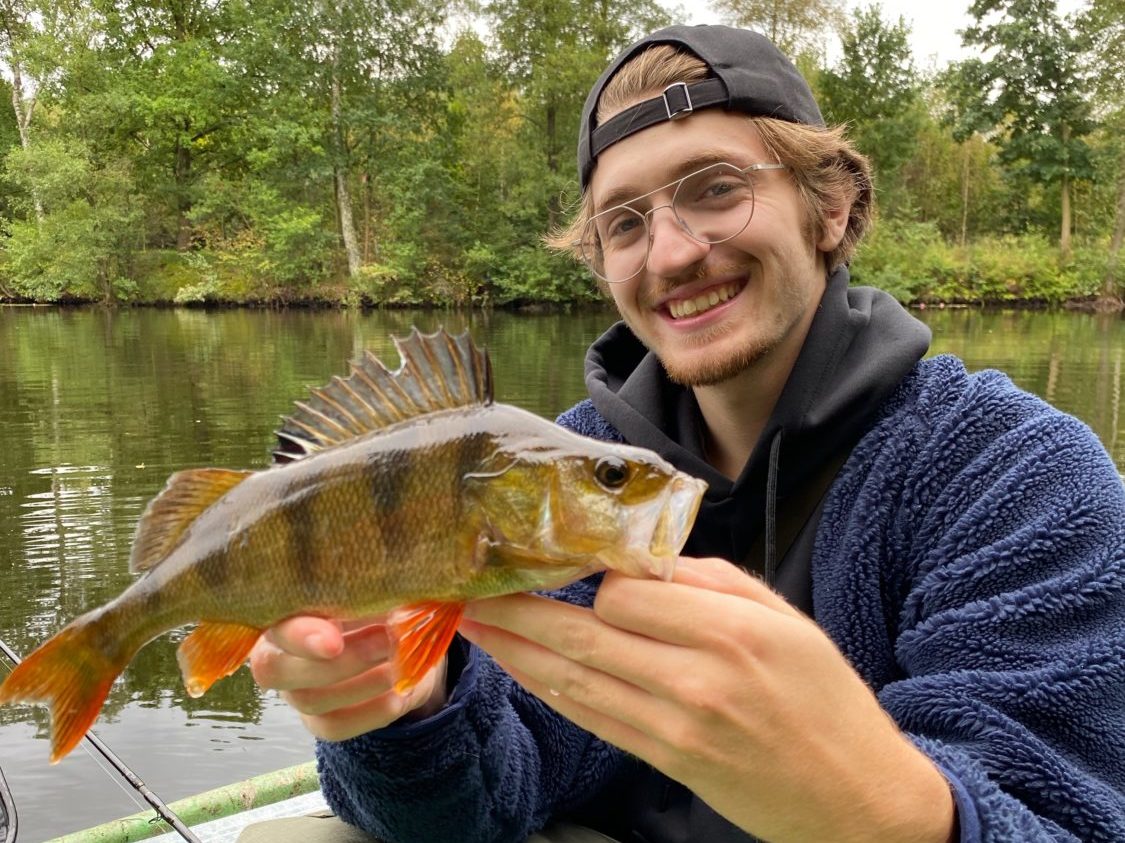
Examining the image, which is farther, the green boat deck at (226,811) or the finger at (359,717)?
the green boat deck at (226,811)

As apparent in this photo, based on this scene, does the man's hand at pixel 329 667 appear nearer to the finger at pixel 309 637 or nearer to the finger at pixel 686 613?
the finger at pixel 309 637

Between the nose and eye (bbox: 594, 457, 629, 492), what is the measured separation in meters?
1.13

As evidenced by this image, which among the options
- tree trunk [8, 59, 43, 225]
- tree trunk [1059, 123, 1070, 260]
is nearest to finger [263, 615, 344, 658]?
tree trunk [1059, 123, 1070, 260]

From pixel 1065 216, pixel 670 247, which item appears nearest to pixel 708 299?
pixel 670 247

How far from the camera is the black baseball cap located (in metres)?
2.46

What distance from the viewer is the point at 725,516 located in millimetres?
2326

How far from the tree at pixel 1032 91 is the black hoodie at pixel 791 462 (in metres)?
32.0

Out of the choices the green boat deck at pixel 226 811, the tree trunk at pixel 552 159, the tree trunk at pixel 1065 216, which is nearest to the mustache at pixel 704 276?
the green boat deck at pixel 226 811

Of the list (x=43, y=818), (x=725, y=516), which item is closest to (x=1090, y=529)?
(x=725, y=516)

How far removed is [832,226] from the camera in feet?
9.03

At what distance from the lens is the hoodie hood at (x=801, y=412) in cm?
220

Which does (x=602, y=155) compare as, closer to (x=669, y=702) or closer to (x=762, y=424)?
(x=762, y=424)

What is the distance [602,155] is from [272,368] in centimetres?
1466

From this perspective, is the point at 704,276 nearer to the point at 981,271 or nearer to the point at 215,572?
the point at 215,572
